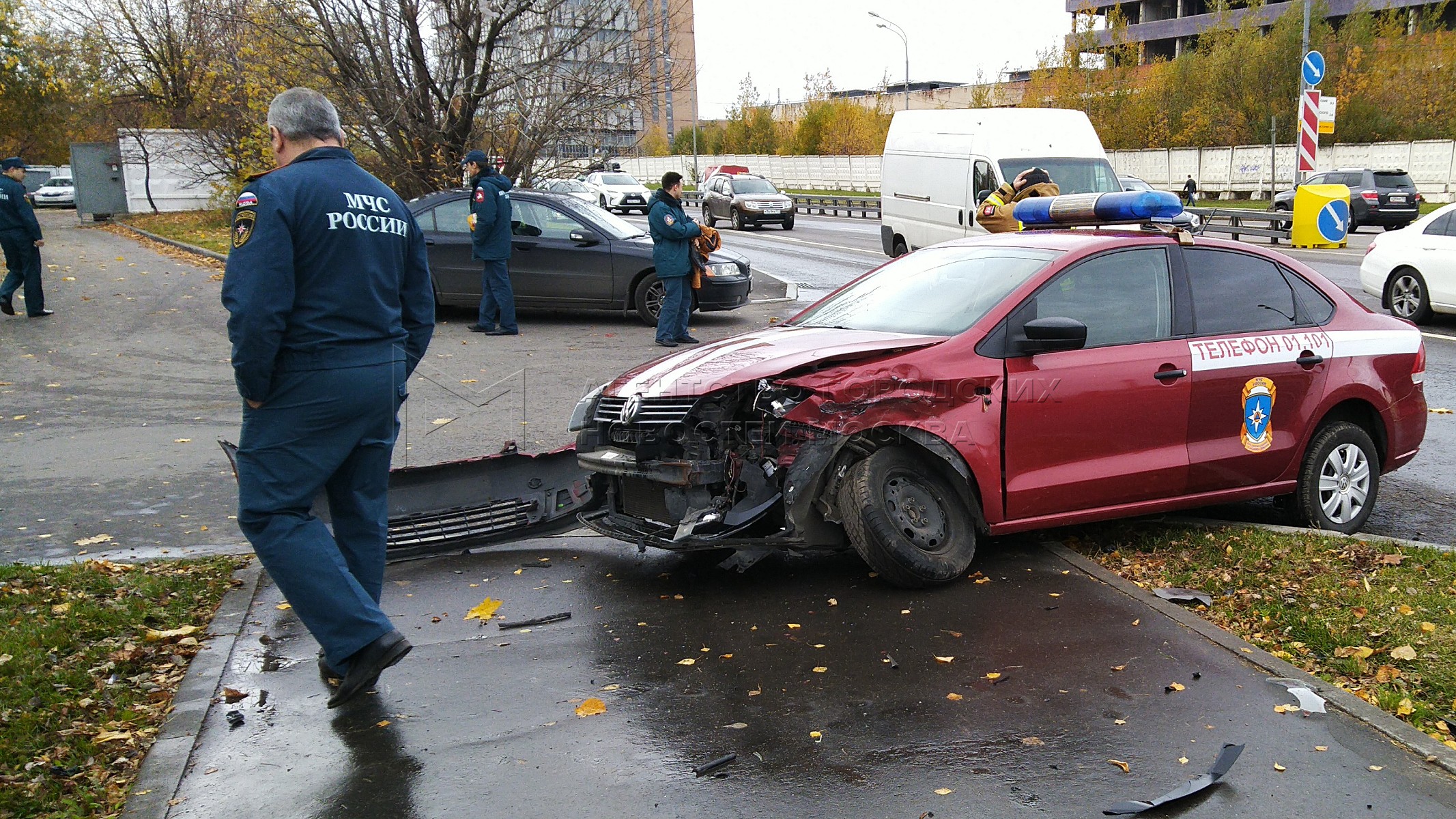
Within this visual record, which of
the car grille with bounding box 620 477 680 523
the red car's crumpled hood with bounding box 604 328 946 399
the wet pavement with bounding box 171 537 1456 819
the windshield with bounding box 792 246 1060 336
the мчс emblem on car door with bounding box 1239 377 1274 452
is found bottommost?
the wet pavement with bounding box 171 537 1456 819

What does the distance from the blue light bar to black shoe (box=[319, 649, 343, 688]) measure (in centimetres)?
437

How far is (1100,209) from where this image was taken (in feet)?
20.4

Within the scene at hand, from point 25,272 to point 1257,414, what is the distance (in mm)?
14580

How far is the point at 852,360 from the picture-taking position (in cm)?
512

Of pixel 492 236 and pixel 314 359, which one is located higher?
pixel 492 236

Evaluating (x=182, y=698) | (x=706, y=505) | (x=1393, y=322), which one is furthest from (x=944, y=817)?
(x=1393, y=322)

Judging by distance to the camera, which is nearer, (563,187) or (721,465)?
(721,465)

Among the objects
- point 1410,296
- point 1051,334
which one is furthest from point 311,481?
point 1410,296

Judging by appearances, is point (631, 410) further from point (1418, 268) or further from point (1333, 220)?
point (1333, 220)

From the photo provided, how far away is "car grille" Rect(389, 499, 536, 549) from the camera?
18.9 ft

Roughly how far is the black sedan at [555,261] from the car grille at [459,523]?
8397 millimetres

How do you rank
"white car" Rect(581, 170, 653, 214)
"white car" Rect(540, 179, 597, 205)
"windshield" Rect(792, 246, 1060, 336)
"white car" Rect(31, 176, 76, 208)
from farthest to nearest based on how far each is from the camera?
"white car" Rect(31, 176, 76, 208) < "white car" Rect(581, 170, 653, 214) < "white car" Rect(540, 179, 597, 205) < "windshield" Rect(792, 246, 1060, 336)

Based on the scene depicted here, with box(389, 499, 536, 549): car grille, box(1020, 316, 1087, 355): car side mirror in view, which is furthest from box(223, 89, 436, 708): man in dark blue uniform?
box(1020, 316, 1087, 355): car side mirror

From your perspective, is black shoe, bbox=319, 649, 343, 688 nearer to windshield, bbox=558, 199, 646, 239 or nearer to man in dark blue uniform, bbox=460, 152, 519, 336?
man in dark blue uniform, bbox=460, 152, 519, 336
